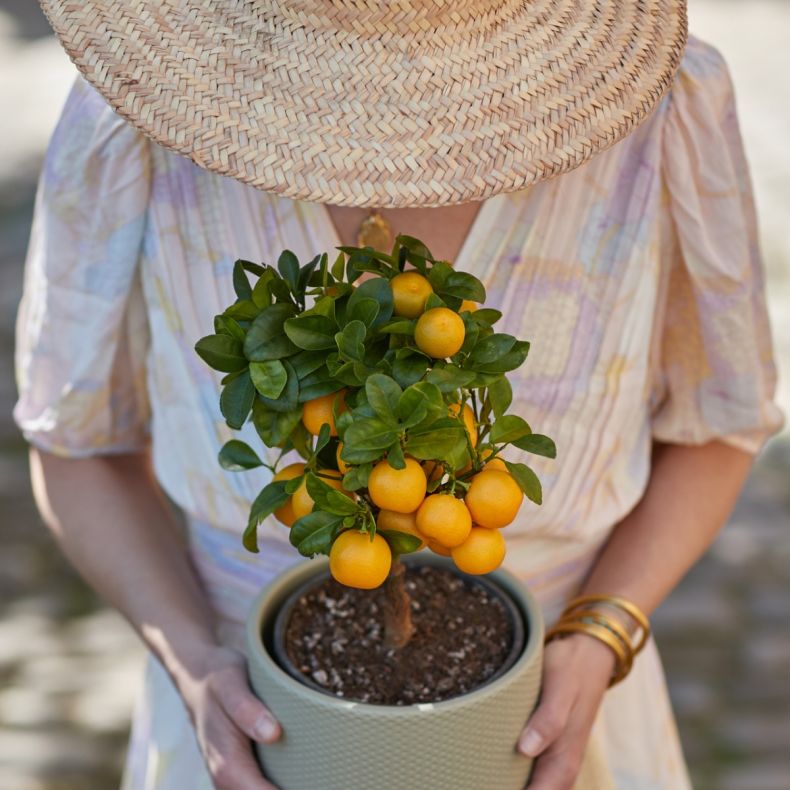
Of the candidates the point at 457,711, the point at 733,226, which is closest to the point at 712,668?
the point at 733,226

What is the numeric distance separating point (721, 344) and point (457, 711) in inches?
20.8

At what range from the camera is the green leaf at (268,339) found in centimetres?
95

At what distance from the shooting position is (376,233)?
128 centimetres

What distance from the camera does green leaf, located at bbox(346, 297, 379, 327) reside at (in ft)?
3.06

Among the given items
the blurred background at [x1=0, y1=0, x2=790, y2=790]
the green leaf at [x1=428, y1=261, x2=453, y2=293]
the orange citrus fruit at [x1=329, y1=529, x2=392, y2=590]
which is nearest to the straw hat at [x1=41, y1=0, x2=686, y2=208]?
the green leaf at [x1=428, y1=261, x2=453, y2=293]

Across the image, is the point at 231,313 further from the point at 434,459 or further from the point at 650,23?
the point at 650,23

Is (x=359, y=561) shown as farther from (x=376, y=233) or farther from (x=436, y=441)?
(x=376, y=233)

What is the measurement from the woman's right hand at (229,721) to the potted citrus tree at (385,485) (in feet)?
0.06

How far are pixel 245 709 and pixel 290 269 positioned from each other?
1.29 feet

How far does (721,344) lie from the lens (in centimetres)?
137

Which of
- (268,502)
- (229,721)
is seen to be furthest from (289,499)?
(229,721)

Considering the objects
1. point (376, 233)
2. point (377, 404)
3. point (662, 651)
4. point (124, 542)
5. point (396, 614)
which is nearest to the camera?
point (377, 404)

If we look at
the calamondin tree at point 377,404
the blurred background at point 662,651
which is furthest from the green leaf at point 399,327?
the blurred background at point 662,651

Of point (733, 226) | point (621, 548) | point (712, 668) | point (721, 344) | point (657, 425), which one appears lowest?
point (712, 668)
